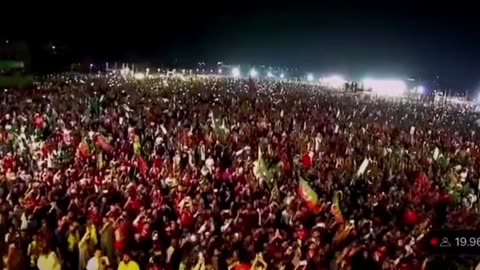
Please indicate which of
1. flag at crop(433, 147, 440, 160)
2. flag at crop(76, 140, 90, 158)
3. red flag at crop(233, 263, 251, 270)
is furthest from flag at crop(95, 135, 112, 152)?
red flag at crop(233, 263, 251, 270)

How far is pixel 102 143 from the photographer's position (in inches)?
604

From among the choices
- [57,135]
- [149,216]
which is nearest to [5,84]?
[57,135]

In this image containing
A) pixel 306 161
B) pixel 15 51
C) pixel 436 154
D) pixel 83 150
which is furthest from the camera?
pixel 15 51

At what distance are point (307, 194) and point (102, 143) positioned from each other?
5.75 metres

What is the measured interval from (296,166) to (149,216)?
5.18m

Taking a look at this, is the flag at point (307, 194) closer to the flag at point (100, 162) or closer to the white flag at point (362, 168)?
the white flag at point (362, 168)

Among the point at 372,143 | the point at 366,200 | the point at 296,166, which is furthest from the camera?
the point at 372,143

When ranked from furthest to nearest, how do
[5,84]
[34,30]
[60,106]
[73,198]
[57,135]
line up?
[34,30]
[5,84]
[60,106]
[57,135]
[73,198]

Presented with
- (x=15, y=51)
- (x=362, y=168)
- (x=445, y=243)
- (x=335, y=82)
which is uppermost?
(x=445, y=243)

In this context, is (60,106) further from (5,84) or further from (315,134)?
(5,84)

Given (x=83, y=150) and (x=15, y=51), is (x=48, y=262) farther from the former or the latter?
(x=15, y=51)

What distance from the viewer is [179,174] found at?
41.4 feet

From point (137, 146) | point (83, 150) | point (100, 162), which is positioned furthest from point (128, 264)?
point (137, 146)

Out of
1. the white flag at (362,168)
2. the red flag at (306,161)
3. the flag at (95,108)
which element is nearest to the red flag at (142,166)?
the red flag at (306,161)
